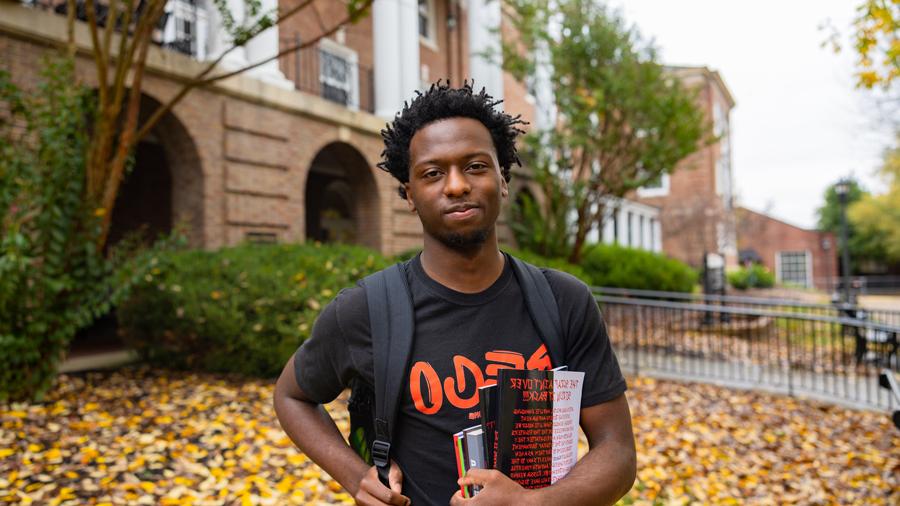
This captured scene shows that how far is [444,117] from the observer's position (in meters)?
1.60

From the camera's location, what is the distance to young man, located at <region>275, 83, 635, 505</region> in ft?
4.95

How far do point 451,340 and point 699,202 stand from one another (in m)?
28.4

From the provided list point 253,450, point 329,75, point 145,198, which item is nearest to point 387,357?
point 253,450

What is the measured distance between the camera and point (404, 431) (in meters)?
1.54

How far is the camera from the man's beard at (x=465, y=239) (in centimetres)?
153

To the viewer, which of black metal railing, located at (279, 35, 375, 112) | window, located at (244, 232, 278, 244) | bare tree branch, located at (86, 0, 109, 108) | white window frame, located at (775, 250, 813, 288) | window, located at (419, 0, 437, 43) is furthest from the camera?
white window frame, located at (775, 250, 813, 288)

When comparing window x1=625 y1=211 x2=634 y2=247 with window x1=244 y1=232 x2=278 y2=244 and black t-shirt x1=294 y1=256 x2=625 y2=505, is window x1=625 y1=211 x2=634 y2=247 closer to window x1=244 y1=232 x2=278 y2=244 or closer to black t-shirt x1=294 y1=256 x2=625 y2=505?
window x1=244 y1=232 x2=278 y2=244

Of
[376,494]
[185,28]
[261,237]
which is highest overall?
[185,28]

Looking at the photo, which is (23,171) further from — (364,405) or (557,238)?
(557,238)

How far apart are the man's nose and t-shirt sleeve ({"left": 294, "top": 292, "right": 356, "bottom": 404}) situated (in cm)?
42

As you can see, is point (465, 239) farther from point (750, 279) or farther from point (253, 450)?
point (750, 279)

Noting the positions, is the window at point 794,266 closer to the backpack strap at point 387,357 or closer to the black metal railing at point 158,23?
the black metal railing at point 158,23

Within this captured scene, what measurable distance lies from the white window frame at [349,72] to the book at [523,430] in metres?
13.2

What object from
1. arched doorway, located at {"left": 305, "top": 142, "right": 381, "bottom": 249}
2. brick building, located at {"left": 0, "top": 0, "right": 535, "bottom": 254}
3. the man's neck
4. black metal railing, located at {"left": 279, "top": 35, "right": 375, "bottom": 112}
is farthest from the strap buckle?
black metal railing, located at {"left": 279, "top": 35, "right": 375, "bottom": 112}
